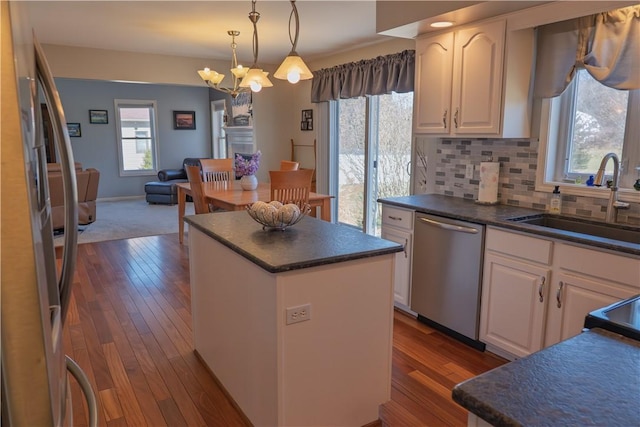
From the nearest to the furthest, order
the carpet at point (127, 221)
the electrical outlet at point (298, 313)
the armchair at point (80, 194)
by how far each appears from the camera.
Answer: the electrical outlet at point (298, 313), the armchair at point (80, 194), the carpet at point (127, 221)

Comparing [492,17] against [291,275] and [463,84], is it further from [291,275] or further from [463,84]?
[291,275]

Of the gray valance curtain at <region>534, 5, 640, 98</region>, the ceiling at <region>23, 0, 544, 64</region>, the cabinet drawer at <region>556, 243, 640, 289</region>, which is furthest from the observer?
the ceiling at <region>23, 0, 544, 64</region>

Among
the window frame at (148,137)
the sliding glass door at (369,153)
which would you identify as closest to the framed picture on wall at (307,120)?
the sliding glass door at (369,153)

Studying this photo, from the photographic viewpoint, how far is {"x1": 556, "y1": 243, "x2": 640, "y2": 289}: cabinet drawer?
2.11m

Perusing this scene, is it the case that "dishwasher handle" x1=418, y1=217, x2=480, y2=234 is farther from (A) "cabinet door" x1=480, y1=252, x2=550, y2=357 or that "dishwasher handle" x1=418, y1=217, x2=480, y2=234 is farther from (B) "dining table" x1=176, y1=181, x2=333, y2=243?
(B) "dining table" x1=176, y1=181, x2=333, y2=243

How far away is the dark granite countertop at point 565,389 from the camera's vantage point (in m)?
0.77

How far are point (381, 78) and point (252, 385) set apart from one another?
11.6ft

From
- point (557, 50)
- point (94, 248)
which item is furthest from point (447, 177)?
point (94, 248)

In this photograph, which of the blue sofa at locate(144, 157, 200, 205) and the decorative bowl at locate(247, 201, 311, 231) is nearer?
the decorative bowl at locate(247, 201, 311, 231)

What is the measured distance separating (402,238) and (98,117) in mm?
7917

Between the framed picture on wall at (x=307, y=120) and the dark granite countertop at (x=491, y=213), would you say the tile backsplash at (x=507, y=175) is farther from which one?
the framed picture on wall at (x=307, y=120)

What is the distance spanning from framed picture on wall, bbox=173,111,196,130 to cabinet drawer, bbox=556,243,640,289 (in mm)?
8853

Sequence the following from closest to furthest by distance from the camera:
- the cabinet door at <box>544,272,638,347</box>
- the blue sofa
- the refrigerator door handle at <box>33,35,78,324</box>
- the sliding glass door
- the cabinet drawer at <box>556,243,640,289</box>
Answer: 1. the refrigerator door handle at <box>33,35,78,324</box>
2. the cabinet drawer at <box>556,243,640,289</box>
3. the cabinet door at <box>544,272,638,347</box>
4. the sliding glass door
5. the blue sofa

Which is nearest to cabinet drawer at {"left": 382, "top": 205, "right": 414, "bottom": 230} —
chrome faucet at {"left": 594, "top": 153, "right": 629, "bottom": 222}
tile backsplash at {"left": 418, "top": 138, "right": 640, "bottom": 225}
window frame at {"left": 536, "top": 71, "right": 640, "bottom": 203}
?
tile backsplash at {"left": 418, "top": 138, "right": 640, "bottom": 225}
